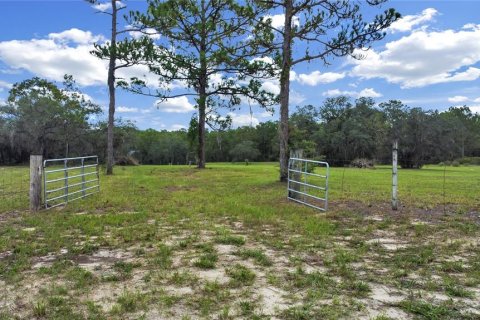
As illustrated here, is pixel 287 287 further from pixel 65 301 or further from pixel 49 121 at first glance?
pixel 49 121

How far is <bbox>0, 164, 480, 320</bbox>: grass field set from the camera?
Answer: 3.11 m

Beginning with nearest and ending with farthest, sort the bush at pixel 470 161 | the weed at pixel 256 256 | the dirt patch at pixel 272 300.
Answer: the dirt patch at pixel 272 300 → the weed at pixel 256 256 → the bush at pixel 470 161

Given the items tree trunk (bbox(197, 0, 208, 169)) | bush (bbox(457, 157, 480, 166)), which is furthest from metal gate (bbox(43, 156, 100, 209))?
bush (bbox(457, 157, 480, 166))

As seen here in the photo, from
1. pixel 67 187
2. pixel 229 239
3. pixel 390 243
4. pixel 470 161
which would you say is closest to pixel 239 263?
pixel 229 239

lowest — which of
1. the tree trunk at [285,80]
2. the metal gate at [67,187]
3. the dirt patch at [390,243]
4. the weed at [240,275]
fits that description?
the weed at [240,275]

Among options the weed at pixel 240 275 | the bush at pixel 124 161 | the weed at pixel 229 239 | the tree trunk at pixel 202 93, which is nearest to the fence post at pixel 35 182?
the weed at pixel 229 239

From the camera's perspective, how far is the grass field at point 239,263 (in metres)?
3.11

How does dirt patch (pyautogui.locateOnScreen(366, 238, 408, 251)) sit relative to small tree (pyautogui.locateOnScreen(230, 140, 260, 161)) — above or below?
below

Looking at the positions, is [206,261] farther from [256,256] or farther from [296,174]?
[296,174]

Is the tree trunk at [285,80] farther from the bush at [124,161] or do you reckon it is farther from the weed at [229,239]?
the bush at [124,161]

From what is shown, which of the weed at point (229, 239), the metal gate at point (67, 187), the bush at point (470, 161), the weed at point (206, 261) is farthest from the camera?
the bush at point (470, 161)

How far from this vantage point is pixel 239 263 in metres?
4.29

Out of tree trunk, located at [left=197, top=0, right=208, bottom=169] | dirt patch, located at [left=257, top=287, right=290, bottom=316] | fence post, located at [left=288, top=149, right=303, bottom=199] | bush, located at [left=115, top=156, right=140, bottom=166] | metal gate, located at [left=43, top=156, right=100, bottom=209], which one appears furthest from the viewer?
bush, located at [left=115, top=156, right=140, bottom=166]

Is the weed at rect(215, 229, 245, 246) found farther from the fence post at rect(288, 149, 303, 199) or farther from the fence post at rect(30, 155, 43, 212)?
the fence post at rect(30, 155, 43, 212)
